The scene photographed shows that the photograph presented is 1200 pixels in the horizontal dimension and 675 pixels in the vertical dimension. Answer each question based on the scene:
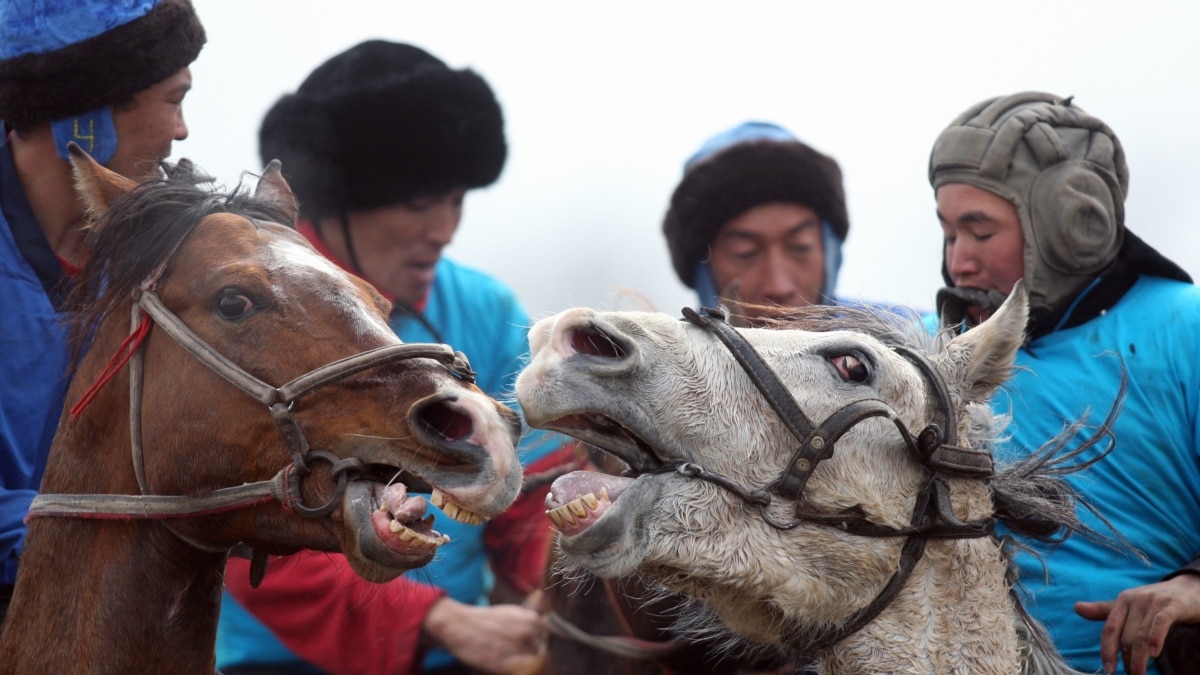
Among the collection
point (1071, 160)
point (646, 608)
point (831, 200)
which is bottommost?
point (646, 608)

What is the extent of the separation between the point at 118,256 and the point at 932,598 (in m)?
1.91

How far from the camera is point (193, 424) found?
89.4 inches

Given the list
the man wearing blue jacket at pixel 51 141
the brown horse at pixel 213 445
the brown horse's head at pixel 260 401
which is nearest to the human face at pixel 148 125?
the man wearing blue jacket at pixel 51 141

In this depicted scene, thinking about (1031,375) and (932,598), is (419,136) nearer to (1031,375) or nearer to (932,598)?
(1031,375)

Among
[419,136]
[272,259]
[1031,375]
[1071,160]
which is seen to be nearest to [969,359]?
[1031,375]

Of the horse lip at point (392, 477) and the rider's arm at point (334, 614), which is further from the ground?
the horse lip at point (392, 477)

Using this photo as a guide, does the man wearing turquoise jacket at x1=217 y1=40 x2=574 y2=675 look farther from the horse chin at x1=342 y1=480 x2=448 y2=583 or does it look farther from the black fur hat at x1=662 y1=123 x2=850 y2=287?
the horse chin at x1=342 y1=480 x2=448 y2=583

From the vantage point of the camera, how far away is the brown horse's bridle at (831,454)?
225 centimetres

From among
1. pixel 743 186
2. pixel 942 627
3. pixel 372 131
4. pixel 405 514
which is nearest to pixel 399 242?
pixel 372 131

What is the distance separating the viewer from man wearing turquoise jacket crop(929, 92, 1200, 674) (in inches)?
121

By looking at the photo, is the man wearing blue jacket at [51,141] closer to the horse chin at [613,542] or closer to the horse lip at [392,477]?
the horse lip at [392,477]

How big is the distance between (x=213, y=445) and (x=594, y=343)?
806 mm

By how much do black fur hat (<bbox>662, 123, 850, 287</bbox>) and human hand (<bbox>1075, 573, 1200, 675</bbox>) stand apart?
2.41 m

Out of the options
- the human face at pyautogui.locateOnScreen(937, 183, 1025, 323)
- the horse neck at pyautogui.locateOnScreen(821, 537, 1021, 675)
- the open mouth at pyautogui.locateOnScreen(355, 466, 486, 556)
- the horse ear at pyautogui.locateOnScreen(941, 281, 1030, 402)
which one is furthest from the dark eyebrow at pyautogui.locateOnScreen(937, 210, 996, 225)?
the open mouth at pyautogui.locateOnScreen(355, 466, 486, 556)
